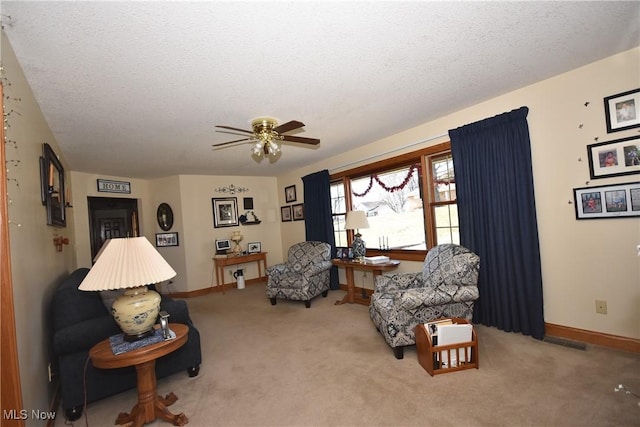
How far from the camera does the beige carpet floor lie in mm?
1786

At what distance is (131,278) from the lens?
1757 millimetres

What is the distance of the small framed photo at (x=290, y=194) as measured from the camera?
599cm

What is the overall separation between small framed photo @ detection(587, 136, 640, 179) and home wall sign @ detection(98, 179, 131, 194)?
6.68 metres

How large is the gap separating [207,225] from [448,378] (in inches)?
193

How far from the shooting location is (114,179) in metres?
5.39

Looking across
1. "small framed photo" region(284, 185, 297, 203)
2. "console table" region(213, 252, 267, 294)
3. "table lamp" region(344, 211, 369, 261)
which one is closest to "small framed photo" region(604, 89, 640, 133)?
"table lamp" region(344, 211, 369, 261)

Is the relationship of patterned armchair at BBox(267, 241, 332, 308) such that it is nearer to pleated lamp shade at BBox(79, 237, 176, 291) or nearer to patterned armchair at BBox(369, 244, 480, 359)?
patterned armchair at BBox(369, 244, 480, 359)

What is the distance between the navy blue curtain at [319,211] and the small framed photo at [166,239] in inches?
99.4

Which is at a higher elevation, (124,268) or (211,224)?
(211,224)

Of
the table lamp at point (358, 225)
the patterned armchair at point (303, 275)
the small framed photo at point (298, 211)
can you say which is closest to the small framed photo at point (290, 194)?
the small framed photo at point (298, 211)

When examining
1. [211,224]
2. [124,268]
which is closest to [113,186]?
[211,224]

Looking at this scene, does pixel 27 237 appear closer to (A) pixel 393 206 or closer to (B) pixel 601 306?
(A) pixel 393 206

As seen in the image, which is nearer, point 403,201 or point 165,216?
point 403,201

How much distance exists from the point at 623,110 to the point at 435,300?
6.81 feet
